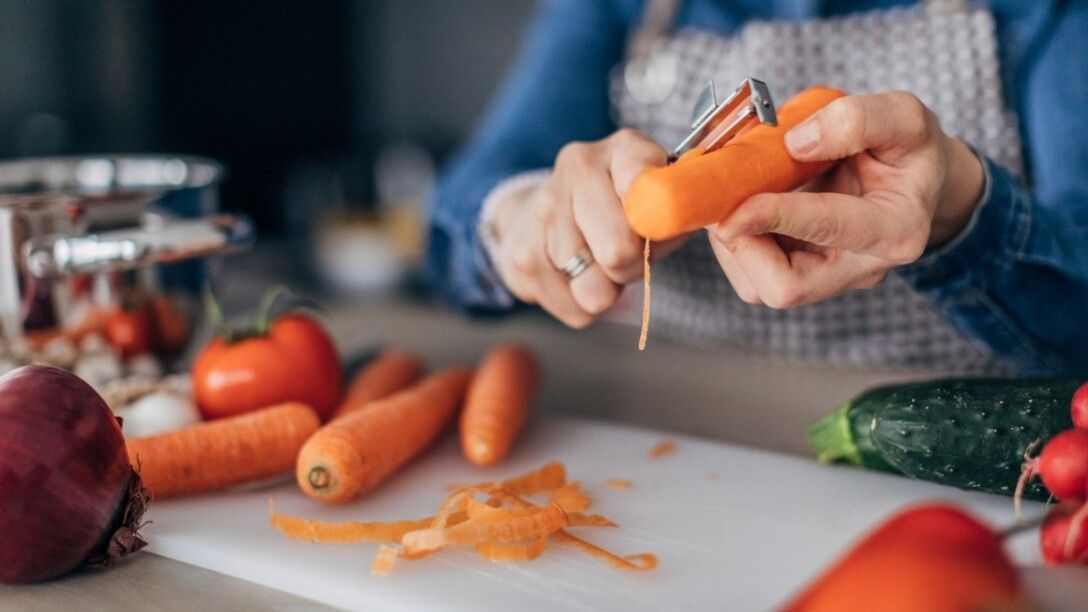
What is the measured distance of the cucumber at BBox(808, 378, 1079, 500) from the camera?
700 millimetres

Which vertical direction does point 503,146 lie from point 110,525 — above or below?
above

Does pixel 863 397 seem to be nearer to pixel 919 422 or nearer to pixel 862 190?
pixel 919 422

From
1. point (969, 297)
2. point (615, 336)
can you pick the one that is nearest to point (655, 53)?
point (615, 336)

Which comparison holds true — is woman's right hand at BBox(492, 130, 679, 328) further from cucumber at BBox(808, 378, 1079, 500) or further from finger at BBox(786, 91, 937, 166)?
cucumber at BBox(808, 378, 1079, 500)

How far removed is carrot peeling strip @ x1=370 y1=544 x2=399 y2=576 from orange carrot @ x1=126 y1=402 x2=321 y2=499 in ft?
0.61

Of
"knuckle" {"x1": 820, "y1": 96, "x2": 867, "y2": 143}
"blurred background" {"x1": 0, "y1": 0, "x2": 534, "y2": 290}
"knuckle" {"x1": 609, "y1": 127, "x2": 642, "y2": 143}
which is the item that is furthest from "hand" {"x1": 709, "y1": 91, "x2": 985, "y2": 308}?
"blurred background" {"x1": 0, "y1": 0, "x2": 534, "y2": 290}

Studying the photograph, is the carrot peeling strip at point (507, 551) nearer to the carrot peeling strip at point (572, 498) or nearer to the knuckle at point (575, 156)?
the carrot peeling strip at point (572, 498)

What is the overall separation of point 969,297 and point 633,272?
0.36 metres

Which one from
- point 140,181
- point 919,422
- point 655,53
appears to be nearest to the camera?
point 919,422

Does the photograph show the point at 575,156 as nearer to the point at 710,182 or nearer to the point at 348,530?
the point at 710,182

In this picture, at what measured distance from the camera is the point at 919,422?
734 millimetres

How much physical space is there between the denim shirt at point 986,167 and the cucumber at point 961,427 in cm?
15

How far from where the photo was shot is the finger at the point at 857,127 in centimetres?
62

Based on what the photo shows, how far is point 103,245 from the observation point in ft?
2.72
